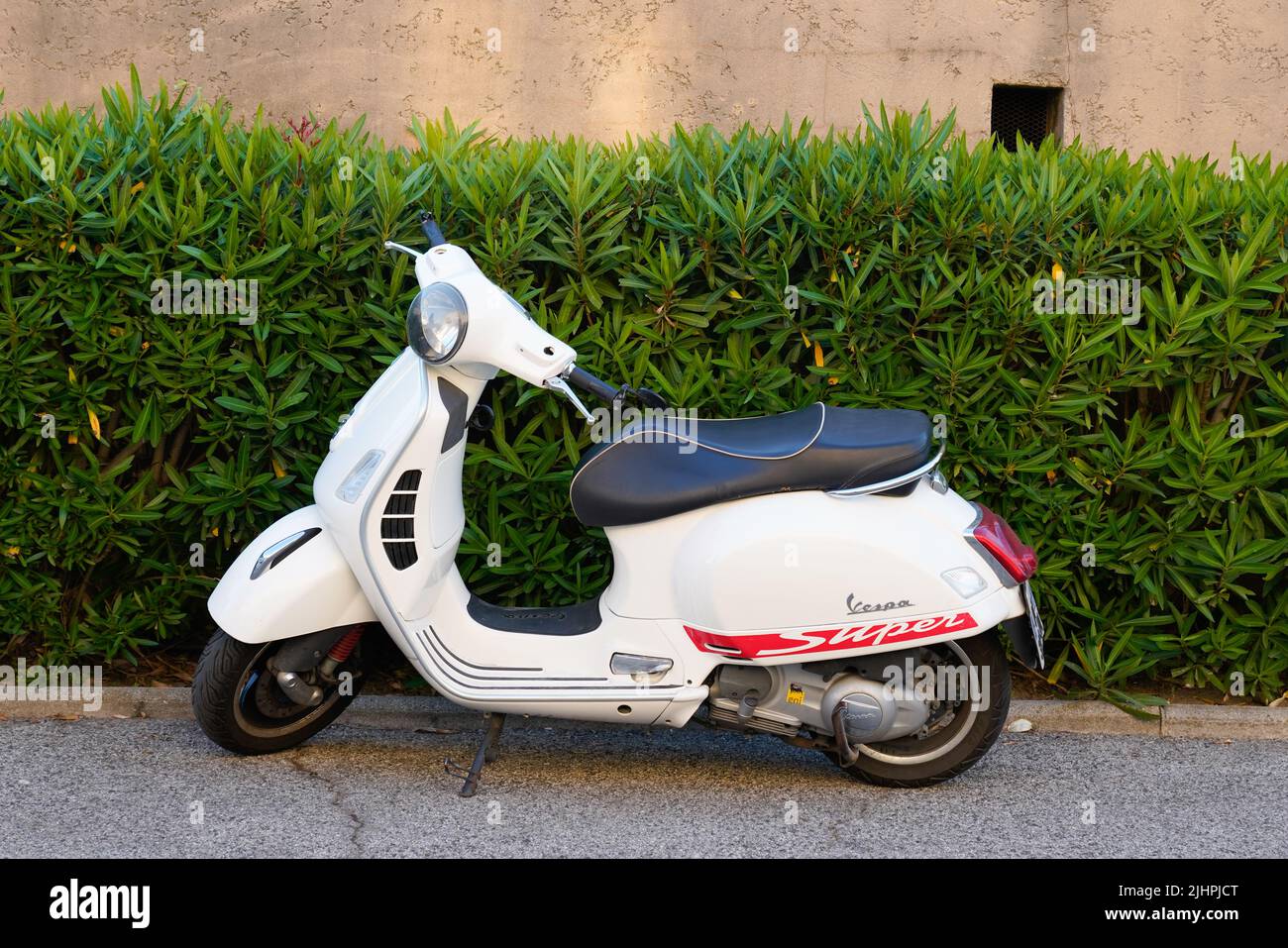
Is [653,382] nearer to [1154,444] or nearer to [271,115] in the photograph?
[1154,444]

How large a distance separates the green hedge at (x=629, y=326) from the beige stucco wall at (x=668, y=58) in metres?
3.49

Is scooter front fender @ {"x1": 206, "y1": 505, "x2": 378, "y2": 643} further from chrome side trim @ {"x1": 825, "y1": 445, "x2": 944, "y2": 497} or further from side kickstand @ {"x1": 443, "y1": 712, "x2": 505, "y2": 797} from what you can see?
chrome side trim @ {"x1": 825, "y1": 445, "x2": 944, "y2": 497}

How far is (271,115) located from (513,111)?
1.41 metres

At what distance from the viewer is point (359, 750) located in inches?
169

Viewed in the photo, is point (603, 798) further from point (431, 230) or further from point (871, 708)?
point (431, 230)

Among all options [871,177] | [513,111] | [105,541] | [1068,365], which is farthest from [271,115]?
[1068,365]

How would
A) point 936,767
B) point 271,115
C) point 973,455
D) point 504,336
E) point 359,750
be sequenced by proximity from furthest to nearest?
point 271,115 < point 973,455 < point 359,750 < point 936,767 < point 504,336

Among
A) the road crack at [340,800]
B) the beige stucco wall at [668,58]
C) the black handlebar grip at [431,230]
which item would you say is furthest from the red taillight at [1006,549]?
the beige stucco wall at [668,58]

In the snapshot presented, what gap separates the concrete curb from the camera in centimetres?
462

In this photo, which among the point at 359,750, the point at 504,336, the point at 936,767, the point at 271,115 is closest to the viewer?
the point at 504,336

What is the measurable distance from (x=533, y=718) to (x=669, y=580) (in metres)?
1.06

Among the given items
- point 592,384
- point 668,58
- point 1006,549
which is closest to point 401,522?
point 592,384

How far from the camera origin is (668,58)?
809cm

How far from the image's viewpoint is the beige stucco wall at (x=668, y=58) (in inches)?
313
